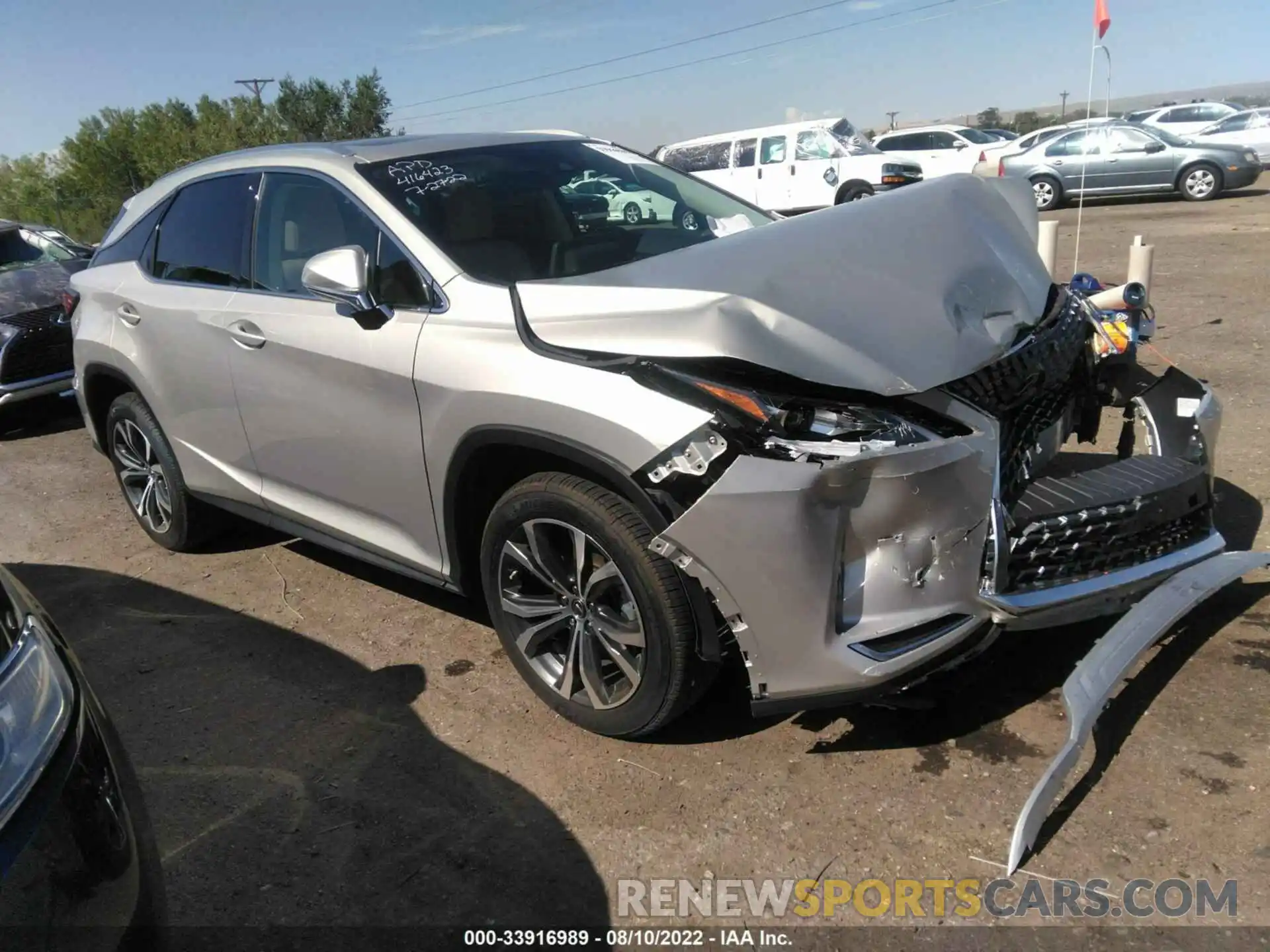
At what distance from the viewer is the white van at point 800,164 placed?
63.3 feet

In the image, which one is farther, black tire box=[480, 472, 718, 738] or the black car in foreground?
black tire box=[480, 472, 718, 738]

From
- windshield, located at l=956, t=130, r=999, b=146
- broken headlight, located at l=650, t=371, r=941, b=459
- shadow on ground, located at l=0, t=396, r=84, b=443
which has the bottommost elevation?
shadow on ground, located at l=0, t=396, r=84, b=443

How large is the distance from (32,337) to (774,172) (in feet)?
49.0

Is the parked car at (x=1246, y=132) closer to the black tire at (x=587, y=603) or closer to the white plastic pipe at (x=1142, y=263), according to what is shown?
the white plastic pipe at (x=1142, y=263)

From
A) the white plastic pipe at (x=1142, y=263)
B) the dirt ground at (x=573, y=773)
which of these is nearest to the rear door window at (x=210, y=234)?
the dirt ground at (x=573, y=773)

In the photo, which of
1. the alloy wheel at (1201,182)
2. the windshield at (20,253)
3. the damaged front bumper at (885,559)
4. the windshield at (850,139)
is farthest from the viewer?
the windshield at (850,139)

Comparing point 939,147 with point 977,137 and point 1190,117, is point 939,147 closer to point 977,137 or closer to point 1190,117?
point 977,137

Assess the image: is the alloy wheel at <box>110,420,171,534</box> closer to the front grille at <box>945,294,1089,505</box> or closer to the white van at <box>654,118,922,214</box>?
the front grille at <box>945,294,1089,505</box>

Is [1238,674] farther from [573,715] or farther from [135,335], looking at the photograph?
[135,335]

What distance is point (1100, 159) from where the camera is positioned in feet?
61.6

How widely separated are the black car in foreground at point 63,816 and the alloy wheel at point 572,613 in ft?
4.23

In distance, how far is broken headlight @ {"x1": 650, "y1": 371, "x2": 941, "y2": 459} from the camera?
96.1 inches

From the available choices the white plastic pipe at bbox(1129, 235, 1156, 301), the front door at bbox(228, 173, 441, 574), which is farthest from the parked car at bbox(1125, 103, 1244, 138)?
the front door at bbox(228, 173, 441, 574)

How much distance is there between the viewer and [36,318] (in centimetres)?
819
